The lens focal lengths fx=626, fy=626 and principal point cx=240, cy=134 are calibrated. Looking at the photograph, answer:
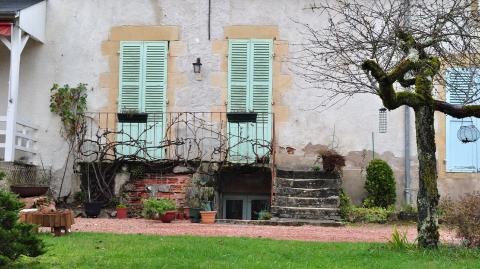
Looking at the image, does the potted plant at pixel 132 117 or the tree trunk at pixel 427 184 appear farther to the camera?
the potted plant at pixel 132 117

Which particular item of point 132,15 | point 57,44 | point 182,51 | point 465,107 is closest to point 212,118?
point 182,51

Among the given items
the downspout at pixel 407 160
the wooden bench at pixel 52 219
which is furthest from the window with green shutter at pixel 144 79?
the downspout at pixel 407 160

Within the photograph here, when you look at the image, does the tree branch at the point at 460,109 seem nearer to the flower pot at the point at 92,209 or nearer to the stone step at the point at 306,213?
the stone step at the point at 306,213

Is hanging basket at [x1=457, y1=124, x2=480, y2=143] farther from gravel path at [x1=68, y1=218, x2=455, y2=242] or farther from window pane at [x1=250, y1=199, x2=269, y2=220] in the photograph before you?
window pane at [x1=250, y1=199, x2=269, y2=220]

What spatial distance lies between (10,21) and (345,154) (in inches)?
287

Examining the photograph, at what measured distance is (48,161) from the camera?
44.5ft

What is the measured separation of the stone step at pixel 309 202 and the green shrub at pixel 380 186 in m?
1.12

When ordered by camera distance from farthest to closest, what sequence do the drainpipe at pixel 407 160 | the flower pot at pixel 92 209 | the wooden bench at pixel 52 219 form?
the drainpipe at pixel 407 160 → the flower pot at pixel 92 209 → the wooden bench at pixel 52 219

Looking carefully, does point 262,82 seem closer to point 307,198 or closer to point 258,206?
point 258,206

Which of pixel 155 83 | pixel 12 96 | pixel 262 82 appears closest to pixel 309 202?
pixel 262 82

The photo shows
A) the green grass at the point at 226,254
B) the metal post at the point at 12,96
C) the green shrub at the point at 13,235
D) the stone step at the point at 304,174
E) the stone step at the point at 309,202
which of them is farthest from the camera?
the stone step at the point at 304,174

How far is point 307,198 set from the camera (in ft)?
39.2

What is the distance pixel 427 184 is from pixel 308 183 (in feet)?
16.4

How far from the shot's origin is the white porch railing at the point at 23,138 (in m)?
12.7
